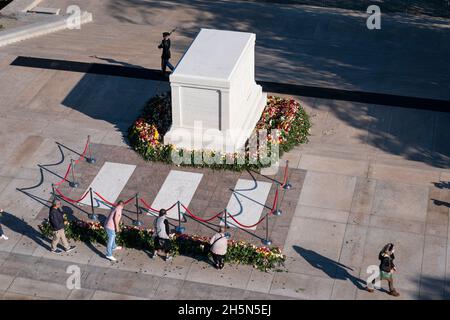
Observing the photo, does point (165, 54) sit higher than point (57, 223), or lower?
lower

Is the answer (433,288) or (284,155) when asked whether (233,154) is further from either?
(433,288)

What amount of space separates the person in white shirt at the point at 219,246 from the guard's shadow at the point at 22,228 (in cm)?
398

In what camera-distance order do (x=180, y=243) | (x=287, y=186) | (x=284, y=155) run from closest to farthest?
(x=180, y=243), (x=287, y=186), (x=284, y=155)

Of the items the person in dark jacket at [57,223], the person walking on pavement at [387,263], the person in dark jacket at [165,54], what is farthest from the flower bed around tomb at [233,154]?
the person walking on pavement at [387,263]

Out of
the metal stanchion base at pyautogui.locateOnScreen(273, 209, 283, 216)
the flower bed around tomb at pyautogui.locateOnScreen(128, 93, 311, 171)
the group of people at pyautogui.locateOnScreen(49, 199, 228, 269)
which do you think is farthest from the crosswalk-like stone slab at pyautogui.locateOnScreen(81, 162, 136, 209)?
the metal stanchion base at pyautogui.locateOnScreen(273, 209, 283, 216)

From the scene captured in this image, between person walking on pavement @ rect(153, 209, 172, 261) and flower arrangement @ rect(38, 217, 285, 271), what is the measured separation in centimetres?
30

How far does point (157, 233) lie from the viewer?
1905cm

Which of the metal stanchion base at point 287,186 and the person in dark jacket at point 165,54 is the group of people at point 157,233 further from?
the person in dark jacket at point 165,54

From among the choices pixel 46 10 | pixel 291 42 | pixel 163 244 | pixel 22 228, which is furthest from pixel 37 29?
pixel 163 244

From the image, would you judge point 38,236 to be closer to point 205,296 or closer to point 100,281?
point 100,281

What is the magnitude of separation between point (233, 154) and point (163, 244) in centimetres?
421

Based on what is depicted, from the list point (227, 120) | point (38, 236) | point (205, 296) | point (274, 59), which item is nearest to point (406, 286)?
point (205, 296)

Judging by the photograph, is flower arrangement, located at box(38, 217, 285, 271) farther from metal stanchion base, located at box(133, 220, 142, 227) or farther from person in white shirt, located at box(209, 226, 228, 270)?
person in white shirt, located at box(209, 226, 228, 270)
